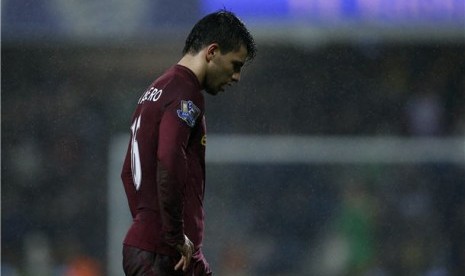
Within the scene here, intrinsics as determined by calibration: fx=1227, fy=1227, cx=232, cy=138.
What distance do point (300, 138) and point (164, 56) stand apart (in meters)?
0.89

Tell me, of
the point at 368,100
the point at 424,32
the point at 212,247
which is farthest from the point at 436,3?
the point at 212,247

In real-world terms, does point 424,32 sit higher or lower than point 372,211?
higher

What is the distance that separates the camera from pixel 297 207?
6.91 m

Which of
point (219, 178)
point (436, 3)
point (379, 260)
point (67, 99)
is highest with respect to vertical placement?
point (436, 3)

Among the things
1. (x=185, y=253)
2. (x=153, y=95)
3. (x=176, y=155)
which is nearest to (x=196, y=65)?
(x=153, y=95)

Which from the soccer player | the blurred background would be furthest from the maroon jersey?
the blurred background

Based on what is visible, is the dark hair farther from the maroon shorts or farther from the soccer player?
the maroon shorts

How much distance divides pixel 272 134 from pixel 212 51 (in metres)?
2.08

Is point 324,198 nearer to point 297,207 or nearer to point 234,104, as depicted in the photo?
point 297,207

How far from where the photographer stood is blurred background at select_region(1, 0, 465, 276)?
681cm

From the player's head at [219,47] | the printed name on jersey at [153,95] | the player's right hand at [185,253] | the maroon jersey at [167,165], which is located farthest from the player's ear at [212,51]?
the player's right hand at [185,253]

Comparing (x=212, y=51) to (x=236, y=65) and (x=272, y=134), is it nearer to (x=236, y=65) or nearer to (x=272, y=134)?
(x=236, y=65)

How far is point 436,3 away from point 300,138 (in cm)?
108

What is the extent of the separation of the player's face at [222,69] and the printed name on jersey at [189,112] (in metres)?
0.28
